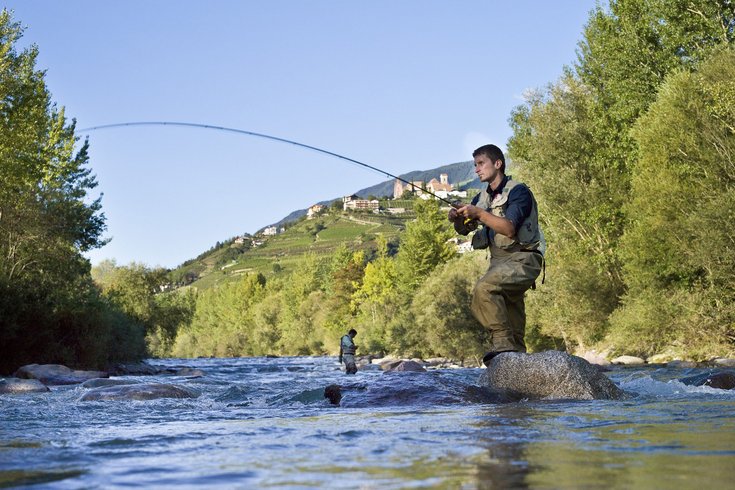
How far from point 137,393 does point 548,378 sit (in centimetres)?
477

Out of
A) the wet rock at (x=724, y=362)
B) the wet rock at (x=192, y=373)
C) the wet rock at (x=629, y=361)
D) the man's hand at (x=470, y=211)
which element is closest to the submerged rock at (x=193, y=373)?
the wet rock at (x=192, y=373)

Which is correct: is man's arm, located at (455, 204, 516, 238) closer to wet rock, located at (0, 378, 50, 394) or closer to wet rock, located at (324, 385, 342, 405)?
wet rock, located at (324, 385, 342, 405)

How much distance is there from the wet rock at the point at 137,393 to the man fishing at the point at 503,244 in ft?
13.1

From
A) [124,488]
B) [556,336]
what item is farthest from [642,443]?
[556,336]

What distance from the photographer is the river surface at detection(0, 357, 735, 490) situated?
10.2ft

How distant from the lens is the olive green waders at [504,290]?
8.22 meters

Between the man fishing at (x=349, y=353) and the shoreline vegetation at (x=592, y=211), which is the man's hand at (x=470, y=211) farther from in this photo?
the shoreline vegetation at (x=592, y=211)

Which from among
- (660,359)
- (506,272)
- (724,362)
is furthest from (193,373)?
(506,272)

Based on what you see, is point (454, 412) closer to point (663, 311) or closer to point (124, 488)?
point (124, 488)

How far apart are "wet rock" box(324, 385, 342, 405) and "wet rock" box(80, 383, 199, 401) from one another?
8.16ft

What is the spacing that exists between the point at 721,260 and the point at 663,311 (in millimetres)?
4162

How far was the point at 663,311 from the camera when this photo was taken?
95.3 ft

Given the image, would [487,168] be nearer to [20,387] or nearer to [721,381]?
[721,381]

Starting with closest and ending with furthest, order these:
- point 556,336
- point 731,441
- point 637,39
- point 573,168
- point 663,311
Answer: point 731,441
point 663,311
point 637,39
point 573,168
point 556,336
